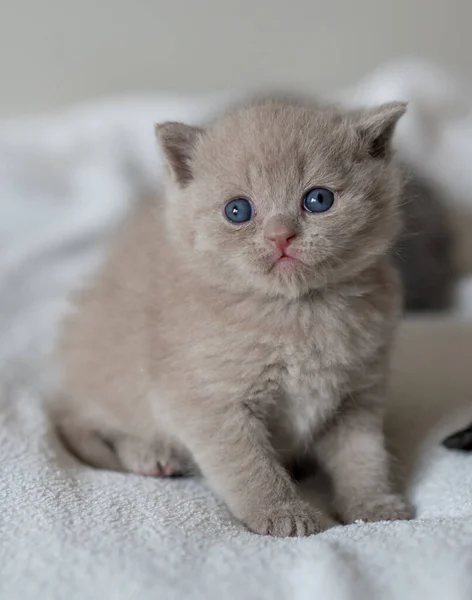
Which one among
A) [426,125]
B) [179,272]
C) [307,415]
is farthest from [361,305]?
[426,125]

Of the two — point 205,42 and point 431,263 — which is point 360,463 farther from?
point 205,42

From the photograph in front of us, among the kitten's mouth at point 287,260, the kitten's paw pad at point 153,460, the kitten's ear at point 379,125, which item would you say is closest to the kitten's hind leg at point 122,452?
the kitten's paw pad at point 153,460

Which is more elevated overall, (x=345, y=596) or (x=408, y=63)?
Result: (x=408, y=63)

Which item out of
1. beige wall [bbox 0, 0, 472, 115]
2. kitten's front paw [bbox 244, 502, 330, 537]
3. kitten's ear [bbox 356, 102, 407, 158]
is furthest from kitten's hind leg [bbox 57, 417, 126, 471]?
beige wall [bbox 0, 0, 472, 115]

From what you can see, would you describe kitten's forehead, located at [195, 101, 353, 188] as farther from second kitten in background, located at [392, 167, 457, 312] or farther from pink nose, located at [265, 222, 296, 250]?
second kitten in background, located at [392, 167, 457, 312]

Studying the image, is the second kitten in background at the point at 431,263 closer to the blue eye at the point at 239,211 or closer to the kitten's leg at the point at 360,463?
the kitten's leg at the point at 360,463

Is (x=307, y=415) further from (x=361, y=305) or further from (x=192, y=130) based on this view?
(x=192, y=130)

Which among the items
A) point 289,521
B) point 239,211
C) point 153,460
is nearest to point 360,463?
point 289,521
